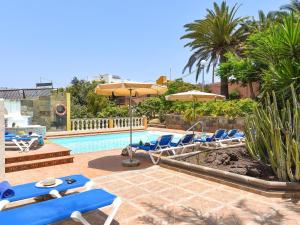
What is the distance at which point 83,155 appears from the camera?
419 inches

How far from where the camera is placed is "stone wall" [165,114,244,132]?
1833 cm

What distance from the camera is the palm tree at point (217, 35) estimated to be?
997 inches

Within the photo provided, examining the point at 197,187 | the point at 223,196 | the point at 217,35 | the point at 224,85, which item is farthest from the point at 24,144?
the point at 217,35

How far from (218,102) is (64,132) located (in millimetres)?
12098

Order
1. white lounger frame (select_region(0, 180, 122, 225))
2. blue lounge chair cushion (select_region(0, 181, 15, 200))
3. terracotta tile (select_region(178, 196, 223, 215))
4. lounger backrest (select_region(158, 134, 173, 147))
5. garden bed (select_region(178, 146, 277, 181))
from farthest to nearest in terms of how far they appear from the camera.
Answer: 1. lounger backrest (select_region(158, 134, 173, 147))
2. garden bed (select_region(178, 146, 277, 181))
3. terracotta tile (select_region(178, 196, 223, 215))
4. blue lounge chair cushion (select_region(0, 181, 15, 200))
5. white lounger frame (select_region(0, 180, 122, 225))

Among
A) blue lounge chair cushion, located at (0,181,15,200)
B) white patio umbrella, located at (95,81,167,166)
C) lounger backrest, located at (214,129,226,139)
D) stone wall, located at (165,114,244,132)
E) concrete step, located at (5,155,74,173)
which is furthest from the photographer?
stone wall, located at (165,114,244,132)

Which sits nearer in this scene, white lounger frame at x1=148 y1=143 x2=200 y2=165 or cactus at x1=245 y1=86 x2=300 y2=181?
cactus at x1=245 y1=86 x2=300 y2=181

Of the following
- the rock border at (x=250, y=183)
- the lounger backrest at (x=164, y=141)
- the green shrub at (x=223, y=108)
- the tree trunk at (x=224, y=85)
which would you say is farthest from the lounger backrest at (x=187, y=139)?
the tree trunk at (x=224, y=85)

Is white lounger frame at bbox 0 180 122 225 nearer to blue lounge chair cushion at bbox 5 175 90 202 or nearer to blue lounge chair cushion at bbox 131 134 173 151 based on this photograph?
blue lounge chair cushion at bbox 5 175 90 202

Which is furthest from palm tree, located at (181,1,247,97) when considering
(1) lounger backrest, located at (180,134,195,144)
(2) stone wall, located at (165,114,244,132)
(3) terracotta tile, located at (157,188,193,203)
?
(3) terracotta tile, located at (157,188,193,203)

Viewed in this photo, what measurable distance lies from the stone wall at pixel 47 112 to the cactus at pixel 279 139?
15222 mm

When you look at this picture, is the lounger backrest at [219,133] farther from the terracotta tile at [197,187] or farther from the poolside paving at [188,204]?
the terracotta tile at [197,187]

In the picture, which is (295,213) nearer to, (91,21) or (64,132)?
(64,132)

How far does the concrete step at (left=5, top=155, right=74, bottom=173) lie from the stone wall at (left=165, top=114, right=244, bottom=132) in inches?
477
